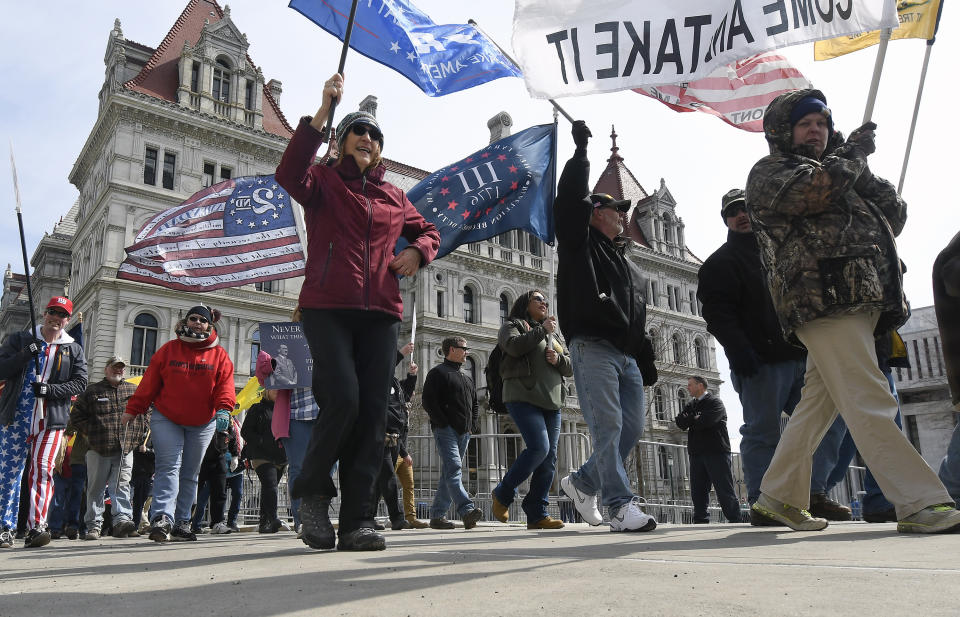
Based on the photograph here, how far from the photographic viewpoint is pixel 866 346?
3.52m

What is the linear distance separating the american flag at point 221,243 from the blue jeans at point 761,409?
18.4 feet

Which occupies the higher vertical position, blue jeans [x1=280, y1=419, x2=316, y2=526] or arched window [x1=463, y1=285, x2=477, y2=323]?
arched window [x1=463, y1=285, x2=477, y2=323]

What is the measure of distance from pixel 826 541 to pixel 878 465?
0.55m

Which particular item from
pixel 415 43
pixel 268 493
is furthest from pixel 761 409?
pixel 268 493

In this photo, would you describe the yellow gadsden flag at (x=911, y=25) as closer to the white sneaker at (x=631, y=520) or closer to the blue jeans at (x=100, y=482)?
the white sneaker at (x=631, y=520)

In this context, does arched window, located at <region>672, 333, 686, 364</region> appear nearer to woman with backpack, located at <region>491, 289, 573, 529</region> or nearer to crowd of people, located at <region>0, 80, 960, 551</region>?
crowd of people, located at <region>0, 80, 960, 551</region>

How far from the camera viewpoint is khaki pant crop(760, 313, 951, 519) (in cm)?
328

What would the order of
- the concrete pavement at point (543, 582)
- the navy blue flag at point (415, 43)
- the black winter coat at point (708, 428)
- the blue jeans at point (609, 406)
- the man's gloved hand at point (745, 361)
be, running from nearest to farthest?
the concrete pavement at point (543, 582), the blue jeans at point (609, 406), the man's gloved hand at point (745, 361), the navy blue flag at point (415, 43), the black winter coat at point (708, 428)

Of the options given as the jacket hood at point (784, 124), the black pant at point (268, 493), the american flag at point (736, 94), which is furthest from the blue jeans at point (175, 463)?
the american flag at point (736, 94)

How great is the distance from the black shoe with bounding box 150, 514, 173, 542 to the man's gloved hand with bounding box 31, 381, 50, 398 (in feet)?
4.44

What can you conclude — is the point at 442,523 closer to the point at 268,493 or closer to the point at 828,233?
the point at 268,493

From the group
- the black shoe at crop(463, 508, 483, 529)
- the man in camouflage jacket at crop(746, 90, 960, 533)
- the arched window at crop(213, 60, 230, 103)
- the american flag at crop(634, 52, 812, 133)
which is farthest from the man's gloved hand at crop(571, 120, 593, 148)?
the arched window at crop(213, 60, 230, 103)

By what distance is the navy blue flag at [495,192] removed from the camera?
8.15 meters

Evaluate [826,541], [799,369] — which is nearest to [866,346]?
[826,541]
